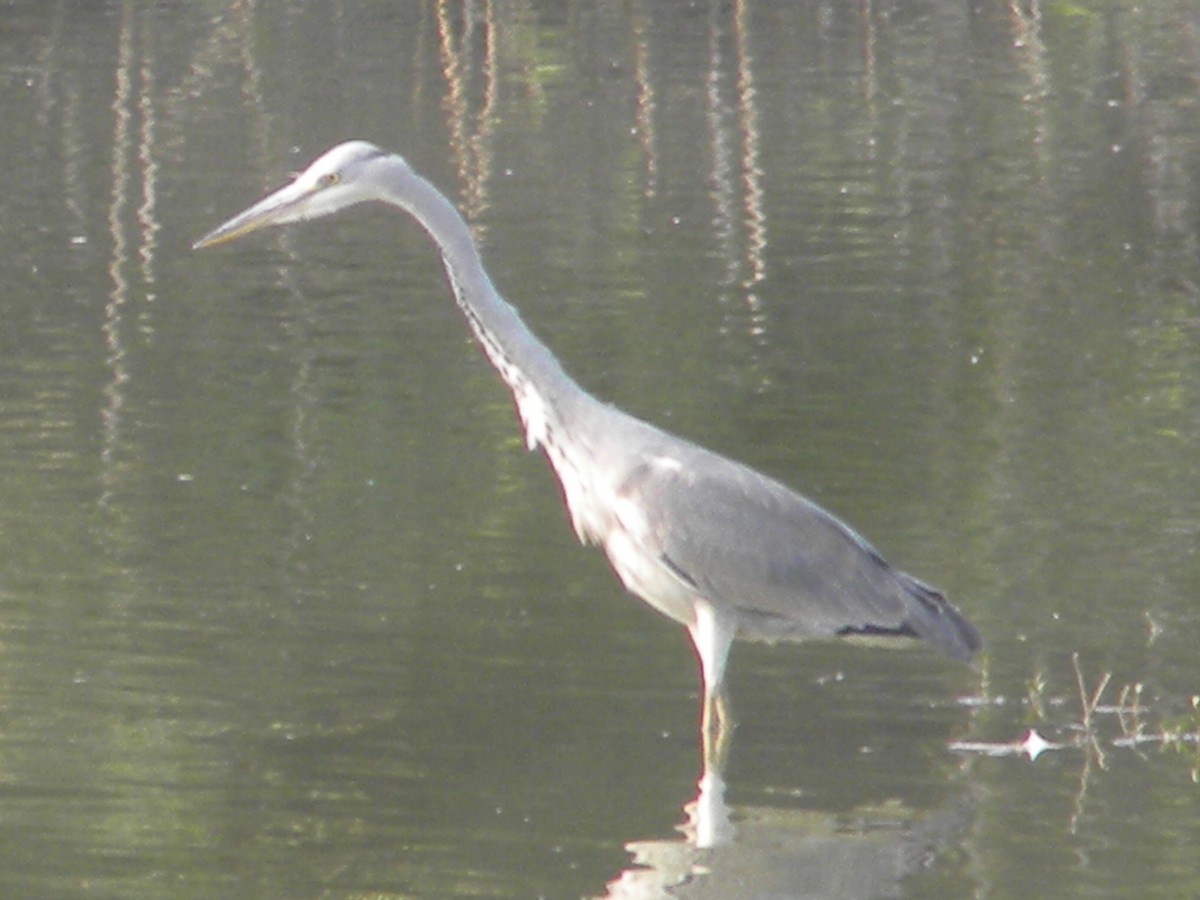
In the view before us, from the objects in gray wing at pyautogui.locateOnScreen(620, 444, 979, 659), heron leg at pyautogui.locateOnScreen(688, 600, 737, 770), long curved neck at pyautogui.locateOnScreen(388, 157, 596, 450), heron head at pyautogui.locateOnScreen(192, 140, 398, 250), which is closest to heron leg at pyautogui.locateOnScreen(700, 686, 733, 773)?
heron leg at pyautogui.locateOnScreen(688, 600, 737, 770)

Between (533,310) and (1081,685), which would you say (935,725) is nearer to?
(1081,685)

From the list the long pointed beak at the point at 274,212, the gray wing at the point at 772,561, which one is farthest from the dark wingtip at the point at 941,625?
the long pointed beak at the point at 274,212

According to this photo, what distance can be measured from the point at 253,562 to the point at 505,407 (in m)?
2.67

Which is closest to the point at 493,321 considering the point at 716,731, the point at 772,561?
the point at 772,561

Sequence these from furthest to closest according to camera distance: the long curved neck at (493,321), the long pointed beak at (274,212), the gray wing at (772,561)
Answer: the gray wing at (772,561) → the long curved neck at (493,321) → the long pointed beak at (274,212)

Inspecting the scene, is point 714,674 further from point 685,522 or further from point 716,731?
point 685,522

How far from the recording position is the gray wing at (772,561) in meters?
7.64

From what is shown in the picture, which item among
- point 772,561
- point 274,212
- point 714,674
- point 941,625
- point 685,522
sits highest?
point 274,212

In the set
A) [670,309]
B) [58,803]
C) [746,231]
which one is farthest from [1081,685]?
[746,231]

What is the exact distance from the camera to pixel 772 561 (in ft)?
25.4

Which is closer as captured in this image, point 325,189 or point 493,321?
point 325,189

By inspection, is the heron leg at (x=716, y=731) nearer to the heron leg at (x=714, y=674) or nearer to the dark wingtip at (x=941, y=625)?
the heron leg at (x=714, y=674)

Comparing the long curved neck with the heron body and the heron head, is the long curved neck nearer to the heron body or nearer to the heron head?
the heron body

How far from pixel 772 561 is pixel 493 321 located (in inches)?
44.8
